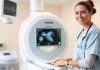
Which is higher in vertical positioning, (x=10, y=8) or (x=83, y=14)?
(x=10, y=8)

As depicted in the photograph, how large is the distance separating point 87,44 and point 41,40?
0.73 m

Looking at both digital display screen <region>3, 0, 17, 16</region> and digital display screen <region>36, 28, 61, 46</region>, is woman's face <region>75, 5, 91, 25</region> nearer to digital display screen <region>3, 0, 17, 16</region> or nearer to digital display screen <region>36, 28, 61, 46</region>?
digital display screen <region>36, 28, 61, 46</region>

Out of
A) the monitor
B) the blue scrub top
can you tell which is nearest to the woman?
the blue scrub top

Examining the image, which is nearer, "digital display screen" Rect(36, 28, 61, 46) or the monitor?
the monitor

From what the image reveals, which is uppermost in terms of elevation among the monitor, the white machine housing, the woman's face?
the monitor

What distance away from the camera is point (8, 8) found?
1992 millimetres

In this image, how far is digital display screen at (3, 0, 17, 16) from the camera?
193 centimetres

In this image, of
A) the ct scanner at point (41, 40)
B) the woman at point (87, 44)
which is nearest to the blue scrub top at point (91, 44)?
the woman at point (87, 44)

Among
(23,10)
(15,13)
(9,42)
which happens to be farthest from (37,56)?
(23,10)

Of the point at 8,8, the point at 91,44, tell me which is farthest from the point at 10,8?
the point at 91,44

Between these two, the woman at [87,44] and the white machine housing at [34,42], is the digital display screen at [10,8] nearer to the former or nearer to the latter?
the white machine housing at [34,42]

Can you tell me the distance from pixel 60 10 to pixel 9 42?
4.57 ft

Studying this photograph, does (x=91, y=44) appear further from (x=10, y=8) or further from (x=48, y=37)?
(x=10, y=8)

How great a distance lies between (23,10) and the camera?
11.5 ft
